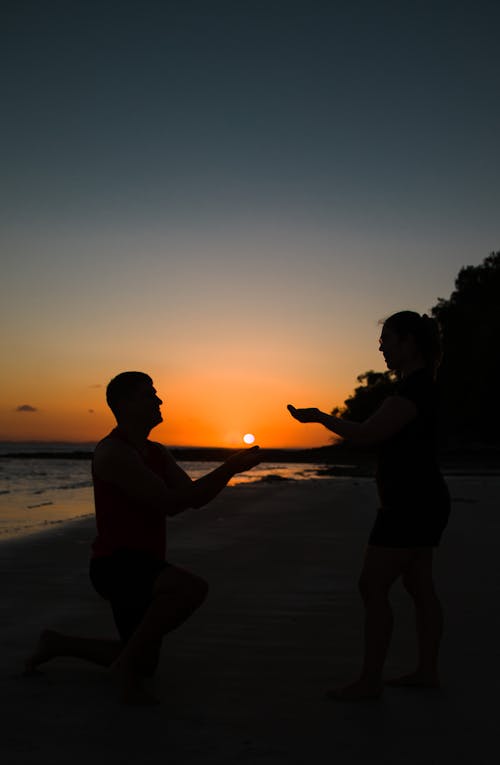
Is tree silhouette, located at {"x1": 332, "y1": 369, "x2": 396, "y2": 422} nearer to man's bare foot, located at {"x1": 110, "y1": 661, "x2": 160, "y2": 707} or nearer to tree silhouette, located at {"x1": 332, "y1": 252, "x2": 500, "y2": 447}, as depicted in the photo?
tree silhouette, located at {"x1": 332, "y1": 252, "x2": 500, "y2": 447}

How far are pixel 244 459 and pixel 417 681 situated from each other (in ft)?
4.68

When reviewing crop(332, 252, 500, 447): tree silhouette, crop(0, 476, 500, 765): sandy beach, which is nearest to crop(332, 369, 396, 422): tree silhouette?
crop(332, 252, 500, 447): tree silhouette

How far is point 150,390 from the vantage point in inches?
161

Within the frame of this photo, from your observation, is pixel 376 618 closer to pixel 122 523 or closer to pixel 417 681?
pixel 417 681

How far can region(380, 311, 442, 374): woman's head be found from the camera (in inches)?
157

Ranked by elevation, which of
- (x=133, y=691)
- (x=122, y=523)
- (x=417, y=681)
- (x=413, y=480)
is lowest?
(x=417, y=681)

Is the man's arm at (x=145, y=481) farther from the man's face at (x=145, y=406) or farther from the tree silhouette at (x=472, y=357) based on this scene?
the tree silhouette at (x=472, y=357)

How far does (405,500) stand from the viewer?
150 inches

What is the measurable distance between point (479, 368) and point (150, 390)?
53007 mm

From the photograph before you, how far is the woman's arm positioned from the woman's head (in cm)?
27

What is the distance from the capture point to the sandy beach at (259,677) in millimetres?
3174

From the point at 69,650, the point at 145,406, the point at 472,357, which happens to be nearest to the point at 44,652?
the point at 69,650

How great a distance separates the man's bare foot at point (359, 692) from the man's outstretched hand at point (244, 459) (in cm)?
116

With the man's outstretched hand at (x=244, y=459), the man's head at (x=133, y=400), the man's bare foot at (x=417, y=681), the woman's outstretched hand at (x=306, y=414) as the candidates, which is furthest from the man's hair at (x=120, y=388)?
the man's bare foot at (x=417, y=681)
